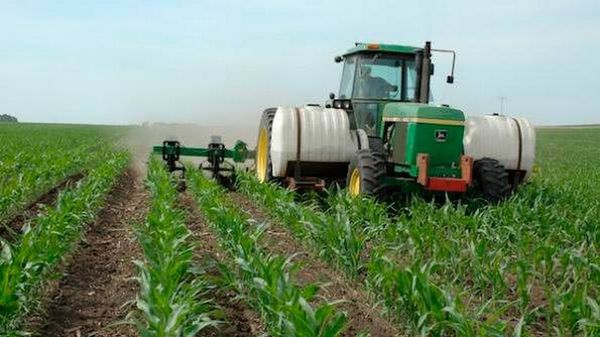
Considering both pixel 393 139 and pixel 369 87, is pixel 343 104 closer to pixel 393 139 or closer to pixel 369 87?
pixel 369 87

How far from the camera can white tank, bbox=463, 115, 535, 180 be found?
29.5ft

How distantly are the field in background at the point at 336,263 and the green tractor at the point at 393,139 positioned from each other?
389 mm

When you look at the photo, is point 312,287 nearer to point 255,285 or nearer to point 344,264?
point 255,285

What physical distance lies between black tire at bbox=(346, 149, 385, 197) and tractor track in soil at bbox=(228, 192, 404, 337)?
1035mm

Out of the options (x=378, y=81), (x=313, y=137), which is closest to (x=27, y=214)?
(x=313, y=137)

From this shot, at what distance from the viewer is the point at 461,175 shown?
8328 mm

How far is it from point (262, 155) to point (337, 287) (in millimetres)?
5945

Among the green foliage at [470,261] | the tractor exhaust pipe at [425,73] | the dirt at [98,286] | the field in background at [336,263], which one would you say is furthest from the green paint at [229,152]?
the tractor exhaust pipe at [425,73]

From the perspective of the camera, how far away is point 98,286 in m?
5.33

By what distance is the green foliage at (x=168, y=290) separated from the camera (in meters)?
3.42

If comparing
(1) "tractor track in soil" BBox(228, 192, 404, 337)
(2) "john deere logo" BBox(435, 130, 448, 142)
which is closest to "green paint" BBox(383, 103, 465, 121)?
(2) "john deere logo" BBox(435, 130, 448, 142)

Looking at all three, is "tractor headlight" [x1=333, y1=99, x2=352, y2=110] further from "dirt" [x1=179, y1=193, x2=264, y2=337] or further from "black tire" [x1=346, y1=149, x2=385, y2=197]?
"dirt" [x1=179, y1=193, x2=264, y2=337]

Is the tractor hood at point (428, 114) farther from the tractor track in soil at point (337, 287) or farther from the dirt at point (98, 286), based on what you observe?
the dirt at point (98, 286)

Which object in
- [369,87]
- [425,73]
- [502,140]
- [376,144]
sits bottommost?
[376,144]
